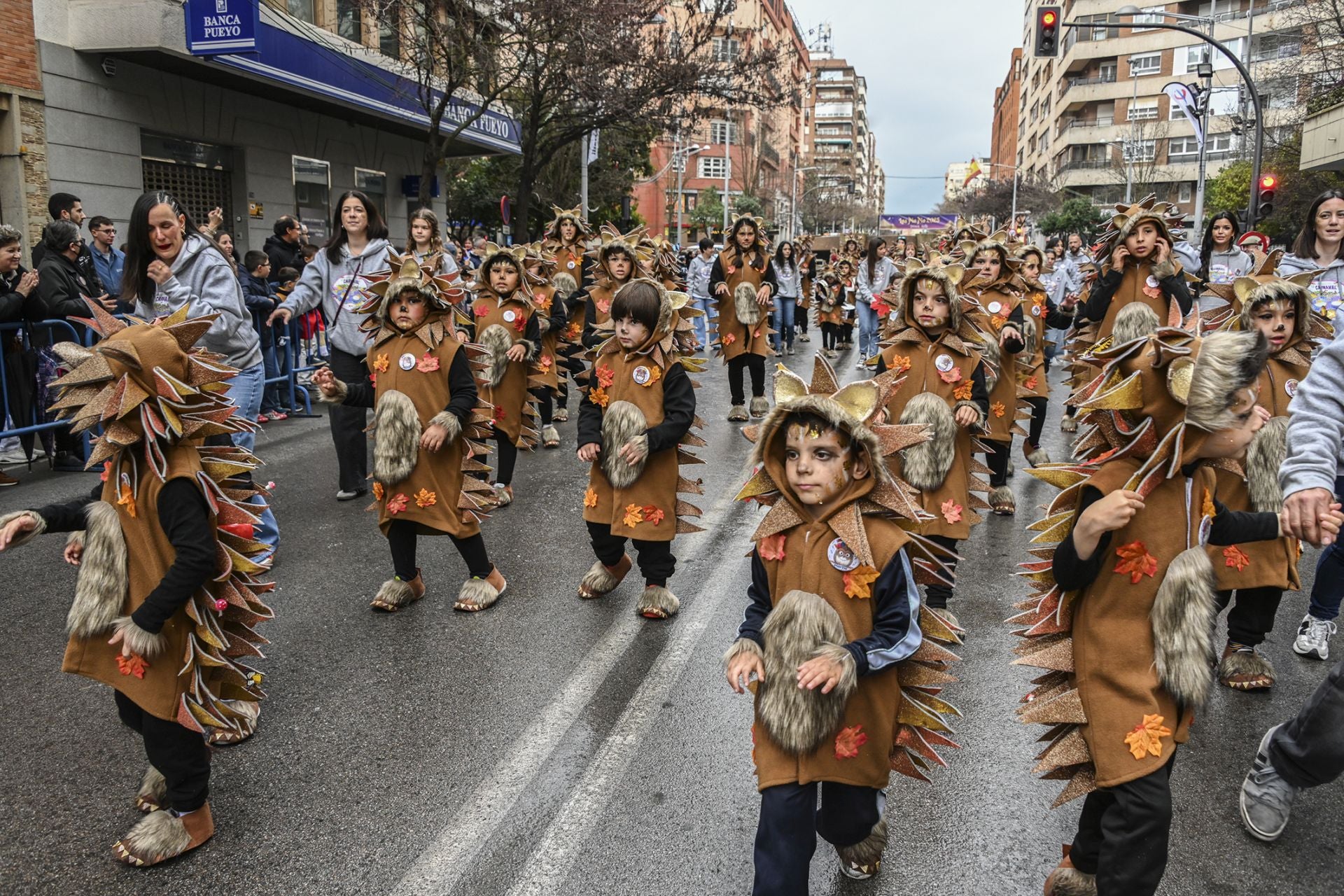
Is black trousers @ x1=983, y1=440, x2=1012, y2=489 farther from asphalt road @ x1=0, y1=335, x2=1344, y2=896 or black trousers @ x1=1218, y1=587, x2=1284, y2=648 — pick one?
black trousers @ x1=1218, y1=587, x2=1284, y2=648

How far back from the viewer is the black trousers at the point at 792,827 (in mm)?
2668

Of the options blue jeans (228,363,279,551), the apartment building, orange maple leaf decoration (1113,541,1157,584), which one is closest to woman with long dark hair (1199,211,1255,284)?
orange maple leaf decoration (1113,541,1157,584)

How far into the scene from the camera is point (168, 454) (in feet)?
10.6

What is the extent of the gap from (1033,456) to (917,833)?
20.9 feet

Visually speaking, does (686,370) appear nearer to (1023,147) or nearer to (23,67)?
(23,67)

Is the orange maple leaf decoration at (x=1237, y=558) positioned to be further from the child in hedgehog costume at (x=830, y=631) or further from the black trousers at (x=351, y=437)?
the black trousers at (x=351, y=437)

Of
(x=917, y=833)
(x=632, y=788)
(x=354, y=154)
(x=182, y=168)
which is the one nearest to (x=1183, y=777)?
(x=917, y=833)

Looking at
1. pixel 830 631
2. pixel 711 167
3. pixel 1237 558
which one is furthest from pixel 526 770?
pixel 711 167

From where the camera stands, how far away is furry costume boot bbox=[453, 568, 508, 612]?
5.48 m

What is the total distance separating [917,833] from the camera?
340 centimetres

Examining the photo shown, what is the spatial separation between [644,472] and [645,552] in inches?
17.6

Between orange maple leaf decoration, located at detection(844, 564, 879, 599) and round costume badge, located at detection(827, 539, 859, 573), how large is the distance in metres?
0.01

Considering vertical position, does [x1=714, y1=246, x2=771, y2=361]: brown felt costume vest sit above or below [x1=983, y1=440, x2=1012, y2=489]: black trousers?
above

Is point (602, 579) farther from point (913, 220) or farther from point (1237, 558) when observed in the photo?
point (913, 220)
